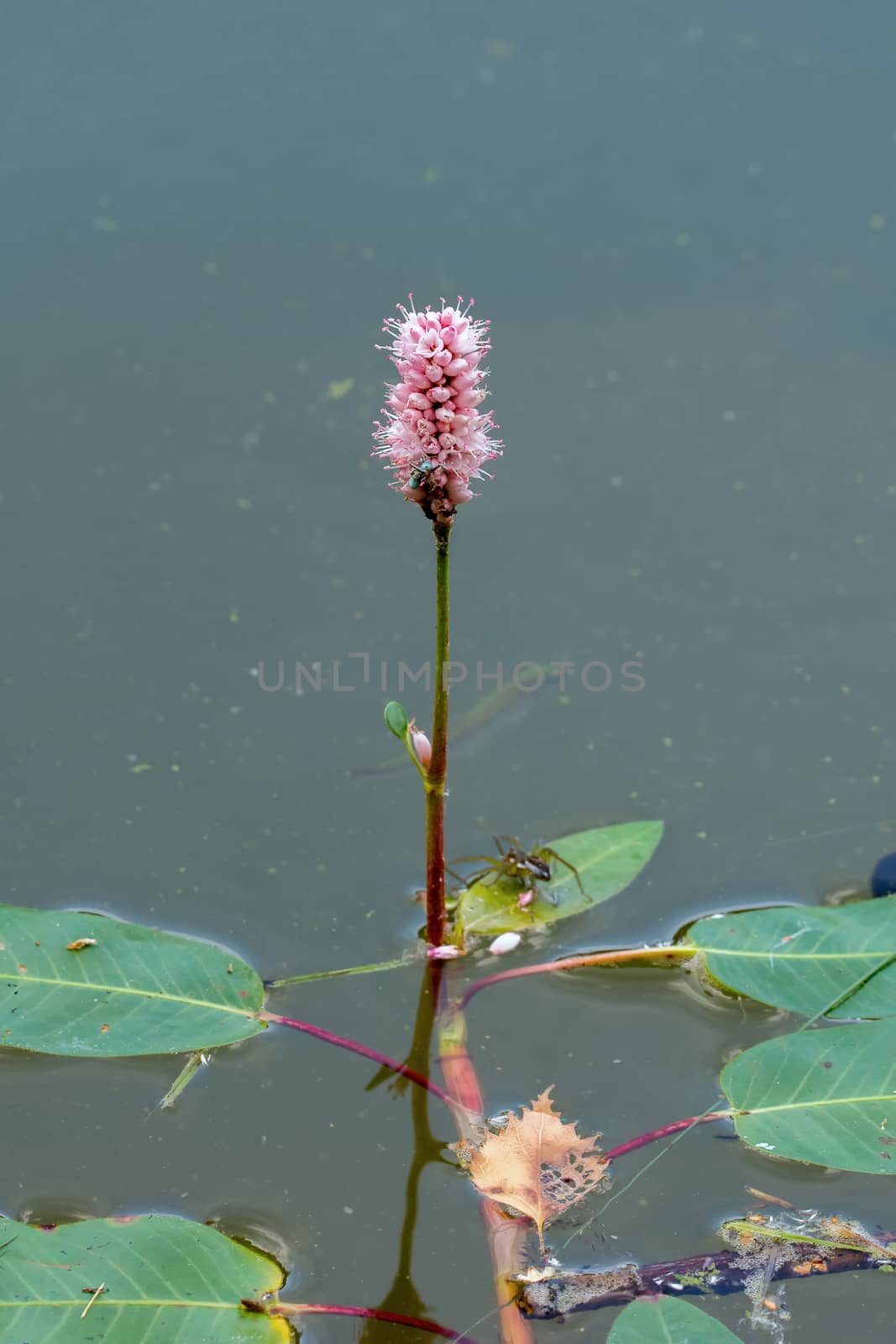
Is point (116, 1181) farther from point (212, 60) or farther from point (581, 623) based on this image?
point (212, 60)

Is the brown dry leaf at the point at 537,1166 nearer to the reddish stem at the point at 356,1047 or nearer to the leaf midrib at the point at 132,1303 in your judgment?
the reddish stem at the point at 356,1047

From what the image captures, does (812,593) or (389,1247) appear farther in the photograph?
(812,593)

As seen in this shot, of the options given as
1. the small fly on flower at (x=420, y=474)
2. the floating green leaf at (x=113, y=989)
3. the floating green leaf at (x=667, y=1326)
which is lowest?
the floating green leaf at (x=667, y=1326)

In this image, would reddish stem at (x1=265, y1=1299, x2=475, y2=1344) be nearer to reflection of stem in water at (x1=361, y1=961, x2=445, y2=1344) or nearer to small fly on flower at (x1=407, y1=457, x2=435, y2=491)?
reflection of stem in water at (x1=361, y1=961, x2=445, y2=1344)

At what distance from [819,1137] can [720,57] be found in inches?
107

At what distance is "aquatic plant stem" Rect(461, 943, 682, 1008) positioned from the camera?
6.20ft

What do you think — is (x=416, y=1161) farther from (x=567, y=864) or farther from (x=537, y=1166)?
(x=567, y=864)

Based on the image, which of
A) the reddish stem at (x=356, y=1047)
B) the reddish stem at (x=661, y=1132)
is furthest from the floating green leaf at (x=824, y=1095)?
the reddish stem at (x=356, y=1047)

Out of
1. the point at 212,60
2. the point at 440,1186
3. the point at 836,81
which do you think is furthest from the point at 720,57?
the point at 440,1186

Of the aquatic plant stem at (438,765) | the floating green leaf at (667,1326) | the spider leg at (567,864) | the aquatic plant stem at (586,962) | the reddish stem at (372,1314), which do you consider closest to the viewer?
the floating green leaf at (667,1326)

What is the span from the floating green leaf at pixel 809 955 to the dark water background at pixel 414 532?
0.07 m

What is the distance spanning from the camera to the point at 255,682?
233 cm

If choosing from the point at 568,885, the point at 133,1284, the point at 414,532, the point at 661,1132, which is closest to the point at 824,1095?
the point at 661,1132

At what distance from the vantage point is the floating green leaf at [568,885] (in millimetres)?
1976
